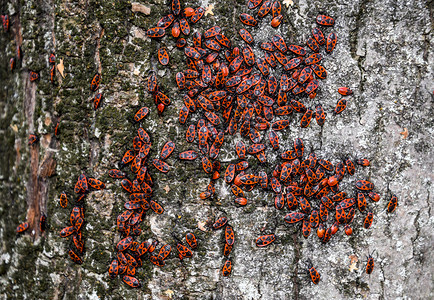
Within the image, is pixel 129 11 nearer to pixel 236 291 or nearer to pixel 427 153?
pixel 236 291

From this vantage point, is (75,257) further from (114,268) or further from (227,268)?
(227,268)

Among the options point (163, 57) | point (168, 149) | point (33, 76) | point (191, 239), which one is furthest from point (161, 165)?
point (33, 76)

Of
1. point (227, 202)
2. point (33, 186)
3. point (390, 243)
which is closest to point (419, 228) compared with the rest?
point (390, 243)

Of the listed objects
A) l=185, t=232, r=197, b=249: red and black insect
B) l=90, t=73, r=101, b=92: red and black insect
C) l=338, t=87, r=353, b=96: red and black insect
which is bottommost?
l=185, t=232, r=197, b=249: red and black insect

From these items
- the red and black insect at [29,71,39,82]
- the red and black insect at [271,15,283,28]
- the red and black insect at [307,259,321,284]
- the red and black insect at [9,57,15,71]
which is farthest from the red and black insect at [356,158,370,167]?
the red and black insect at [9,57,15,71]

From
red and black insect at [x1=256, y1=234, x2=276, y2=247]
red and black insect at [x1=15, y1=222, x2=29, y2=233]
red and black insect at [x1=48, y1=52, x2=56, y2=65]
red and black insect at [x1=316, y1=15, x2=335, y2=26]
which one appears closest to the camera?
red and black insect at [x1=316, y1=15, x2=335, y2=26]

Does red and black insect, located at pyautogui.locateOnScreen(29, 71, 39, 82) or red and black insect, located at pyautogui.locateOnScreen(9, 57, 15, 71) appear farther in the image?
red and black insect, located at pyautogui.locateOnScreen(9, 57, 15, 71)

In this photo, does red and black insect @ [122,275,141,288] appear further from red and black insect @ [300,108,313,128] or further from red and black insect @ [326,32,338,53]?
red and black insect @ [326,32,338,53]

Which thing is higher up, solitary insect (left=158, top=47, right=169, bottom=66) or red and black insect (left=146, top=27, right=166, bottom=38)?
red and black insect (left=146, top=27, right=166, bottom=38)

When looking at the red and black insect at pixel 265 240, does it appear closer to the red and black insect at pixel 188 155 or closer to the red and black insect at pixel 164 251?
the red and black insect at pixel 164 251
